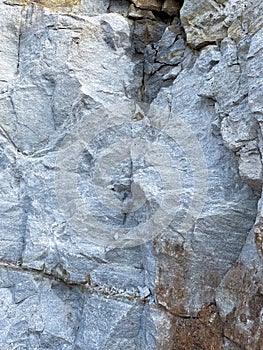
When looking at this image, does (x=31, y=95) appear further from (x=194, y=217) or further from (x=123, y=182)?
(x=194, y=217)

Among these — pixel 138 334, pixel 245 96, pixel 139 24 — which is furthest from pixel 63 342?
pixel 139 24

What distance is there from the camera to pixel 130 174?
3.59m

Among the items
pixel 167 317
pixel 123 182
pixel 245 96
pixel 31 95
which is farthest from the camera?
pixel 31 95

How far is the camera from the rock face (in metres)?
2.89

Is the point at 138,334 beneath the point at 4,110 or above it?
beneath

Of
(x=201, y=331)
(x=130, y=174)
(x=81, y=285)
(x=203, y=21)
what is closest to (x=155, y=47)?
(x=203, y=21)

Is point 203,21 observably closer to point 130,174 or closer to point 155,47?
point 155,47

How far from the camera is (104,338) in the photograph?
3.31 m

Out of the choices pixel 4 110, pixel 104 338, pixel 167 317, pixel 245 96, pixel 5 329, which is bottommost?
pixel 5 329

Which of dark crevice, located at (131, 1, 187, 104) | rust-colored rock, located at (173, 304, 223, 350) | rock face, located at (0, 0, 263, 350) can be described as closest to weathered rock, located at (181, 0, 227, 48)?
rock face, located at (0, 0, 263, 350)

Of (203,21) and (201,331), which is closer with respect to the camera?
(201,331)

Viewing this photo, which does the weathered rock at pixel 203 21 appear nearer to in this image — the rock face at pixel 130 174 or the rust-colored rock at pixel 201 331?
the rock face at pixel 130 174

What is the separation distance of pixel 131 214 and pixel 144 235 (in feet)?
0.84

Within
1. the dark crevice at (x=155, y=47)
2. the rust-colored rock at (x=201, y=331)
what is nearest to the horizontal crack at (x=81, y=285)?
the rust-colored rock at (x=201, y=331)
